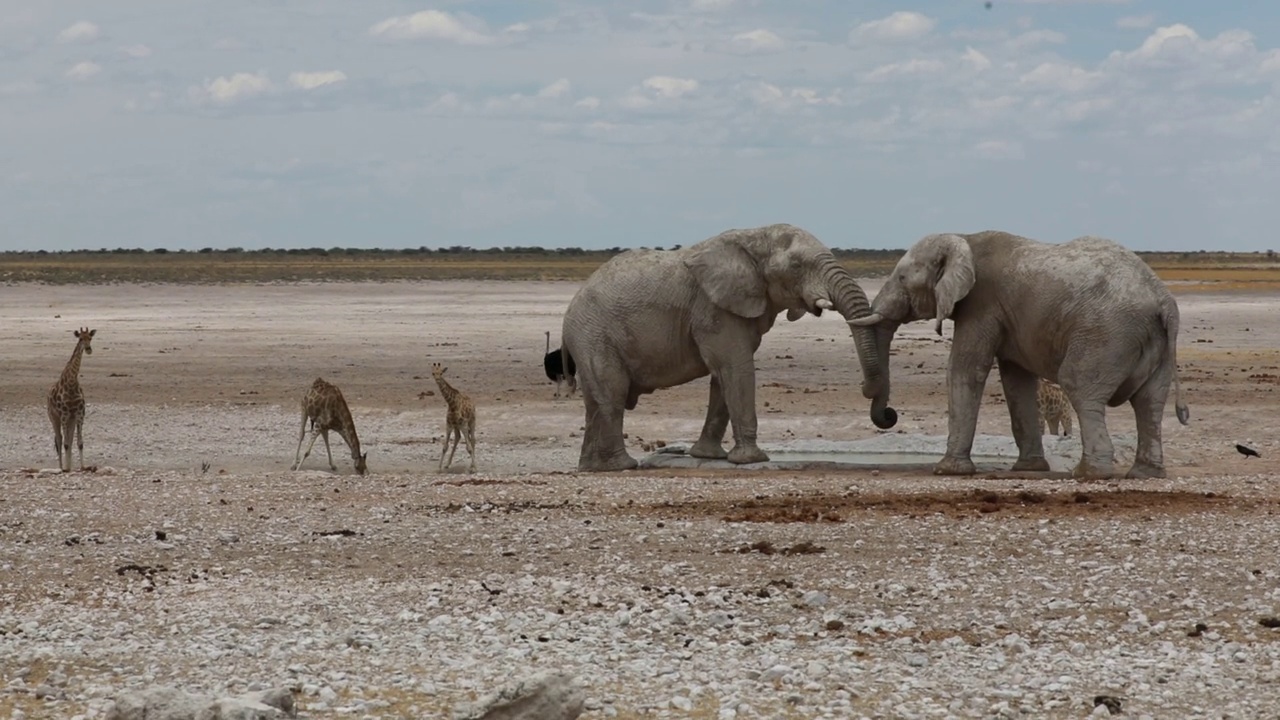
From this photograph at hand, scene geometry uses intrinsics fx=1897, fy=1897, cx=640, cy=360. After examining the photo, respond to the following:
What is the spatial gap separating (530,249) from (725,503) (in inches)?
5576

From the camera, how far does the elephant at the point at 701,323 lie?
701 inches

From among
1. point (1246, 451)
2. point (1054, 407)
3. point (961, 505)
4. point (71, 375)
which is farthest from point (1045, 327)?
point (71, 375)

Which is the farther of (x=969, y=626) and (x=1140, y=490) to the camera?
(x=1140, y=490)

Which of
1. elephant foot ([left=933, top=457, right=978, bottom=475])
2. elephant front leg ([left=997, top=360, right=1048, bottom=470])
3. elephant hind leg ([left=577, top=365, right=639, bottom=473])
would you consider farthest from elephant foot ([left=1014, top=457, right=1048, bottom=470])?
elephant hind leg ([left=577, top=365, right=639, bottom=473])

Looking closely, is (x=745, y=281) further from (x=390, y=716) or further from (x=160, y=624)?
(x=390, y=716)

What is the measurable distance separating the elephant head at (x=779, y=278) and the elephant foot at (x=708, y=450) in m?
1.37

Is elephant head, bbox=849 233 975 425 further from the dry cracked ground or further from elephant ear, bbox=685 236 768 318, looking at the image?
the dry cracked ground

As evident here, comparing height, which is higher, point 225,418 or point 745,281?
point 745,281

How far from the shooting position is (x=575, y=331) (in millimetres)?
18562

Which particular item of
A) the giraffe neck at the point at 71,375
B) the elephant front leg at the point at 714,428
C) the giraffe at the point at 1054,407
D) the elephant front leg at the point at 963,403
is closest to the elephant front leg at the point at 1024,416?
the elephant front leg at the point at 963,403

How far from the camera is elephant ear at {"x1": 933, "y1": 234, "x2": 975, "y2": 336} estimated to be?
16672 millimetres

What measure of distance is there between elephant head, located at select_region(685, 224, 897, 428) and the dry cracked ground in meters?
1.46

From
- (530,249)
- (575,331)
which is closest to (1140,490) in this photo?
(575,331)

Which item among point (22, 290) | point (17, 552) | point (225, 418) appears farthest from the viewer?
point (22, 290)
